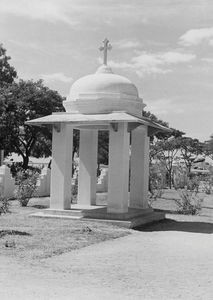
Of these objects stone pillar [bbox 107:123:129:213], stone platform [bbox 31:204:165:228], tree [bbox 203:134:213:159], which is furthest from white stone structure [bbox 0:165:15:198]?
tree [bbox 203:134:213:159]

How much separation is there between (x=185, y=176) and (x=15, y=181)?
63.8 feet

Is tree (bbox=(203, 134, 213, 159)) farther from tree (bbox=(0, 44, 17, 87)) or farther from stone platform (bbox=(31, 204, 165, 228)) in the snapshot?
stone platform (bbox=(31, 204, 165, 228))

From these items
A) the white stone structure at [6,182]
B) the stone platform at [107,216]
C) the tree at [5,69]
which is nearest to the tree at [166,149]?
the tree at [5,69]

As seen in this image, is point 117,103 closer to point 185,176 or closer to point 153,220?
point 153,220

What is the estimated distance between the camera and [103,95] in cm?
1420

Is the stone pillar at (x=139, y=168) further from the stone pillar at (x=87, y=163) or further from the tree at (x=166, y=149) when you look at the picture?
the tree at (x=166, y=149)

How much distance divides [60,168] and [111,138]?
1849 millimetres

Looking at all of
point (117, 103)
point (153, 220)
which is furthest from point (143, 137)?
point (153, 220)

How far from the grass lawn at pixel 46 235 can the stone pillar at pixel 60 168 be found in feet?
3.08

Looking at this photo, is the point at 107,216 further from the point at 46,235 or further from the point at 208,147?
the point at 208,147

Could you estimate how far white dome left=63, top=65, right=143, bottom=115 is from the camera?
14203 millimetres

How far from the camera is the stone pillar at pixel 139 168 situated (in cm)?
1530

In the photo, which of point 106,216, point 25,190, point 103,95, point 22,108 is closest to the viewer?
point 106,216

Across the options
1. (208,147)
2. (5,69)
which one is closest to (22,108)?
(5,69)
